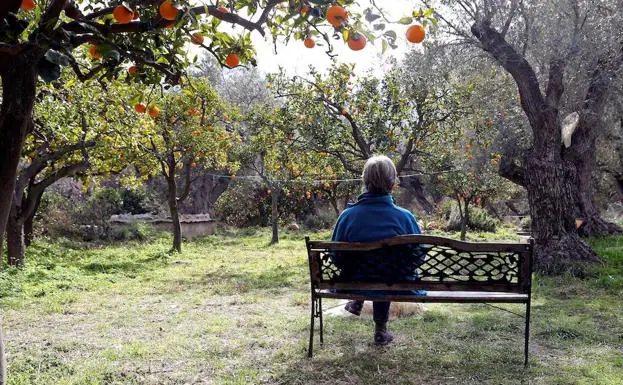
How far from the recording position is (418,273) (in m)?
3.36

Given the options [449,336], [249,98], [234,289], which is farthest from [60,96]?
[249,98]

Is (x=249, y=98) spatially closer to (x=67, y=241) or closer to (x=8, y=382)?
(x=67, y=241)

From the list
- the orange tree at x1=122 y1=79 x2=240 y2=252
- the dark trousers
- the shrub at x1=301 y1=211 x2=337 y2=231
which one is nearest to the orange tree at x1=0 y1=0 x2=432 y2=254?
the dark trousers

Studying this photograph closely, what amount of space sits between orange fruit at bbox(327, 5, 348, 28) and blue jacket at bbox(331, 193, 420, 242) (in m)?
1.59

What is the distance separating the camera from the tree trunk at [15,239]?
8.57 metres

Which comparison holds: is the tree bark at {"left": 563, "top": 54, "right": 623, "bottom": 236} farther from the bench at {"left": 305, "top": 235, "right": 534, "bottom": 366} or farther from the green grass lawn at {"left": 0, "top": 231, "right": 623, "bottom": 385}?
the bench at {"left": 305, "top": 235, "right": 534, "bottom": 366}

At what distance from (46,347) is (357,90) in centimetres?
795

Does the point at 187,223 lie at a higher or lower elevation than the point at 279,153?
lower

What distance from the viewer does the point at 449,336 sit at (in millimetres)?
4219

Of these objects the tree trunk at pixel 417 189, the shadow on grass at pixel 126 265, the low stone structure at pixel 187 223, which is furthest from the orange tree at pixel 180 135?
the tree trunk at pixel 417 189

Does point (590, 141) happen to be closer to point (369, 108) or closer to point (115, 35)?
point (369, 108)

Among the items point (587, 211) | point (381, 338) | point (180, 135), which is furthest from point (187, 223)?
point (381, 338)

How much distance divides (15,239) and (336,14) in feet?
27.5

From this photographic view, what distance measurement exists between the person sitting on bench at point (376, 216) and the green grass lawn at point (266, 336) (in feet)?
2.17
